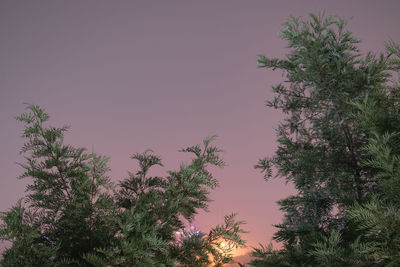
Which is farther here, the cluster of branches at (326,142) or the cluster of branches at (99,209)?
the cluster of branches at (326,142)

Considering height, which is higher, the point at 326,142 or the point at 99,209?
the point at 326,142

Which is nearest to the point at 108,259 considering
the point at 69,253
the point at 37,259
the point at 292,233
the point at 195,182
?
the point at 37,259

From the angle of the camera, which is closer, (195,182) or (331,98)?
(195,182)

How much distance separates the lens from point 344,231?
630cm

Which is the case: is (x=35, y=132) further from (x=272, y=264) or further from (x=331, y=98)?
(x=331, y=98)

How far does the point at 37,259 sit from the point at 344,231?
5643mm

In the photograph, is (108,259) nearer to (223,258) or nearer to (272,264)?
(223,258)

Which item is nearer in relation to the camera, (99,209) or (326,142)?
(99,209)

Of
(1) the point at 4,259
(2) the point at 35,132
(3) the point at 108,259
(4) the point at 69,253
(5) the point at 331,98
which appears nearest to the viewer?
(1) the point at 4,259

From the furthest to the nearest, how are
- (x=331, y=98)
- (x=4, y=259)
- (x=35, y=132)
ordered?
(x=331, y=98) < (x=35, y=132) < (x=4, y=259)

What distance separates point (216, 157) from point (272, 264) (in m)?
3.14

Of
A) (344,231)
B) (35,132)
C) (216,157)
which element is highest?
(35,132)

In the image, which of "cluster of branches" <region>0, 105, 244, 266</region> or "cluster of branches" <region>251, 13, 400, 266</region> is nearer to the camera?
"cluster of branches" <region>0, 105, 244, 266</region>

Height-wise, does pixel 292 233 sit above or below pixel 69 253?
above
